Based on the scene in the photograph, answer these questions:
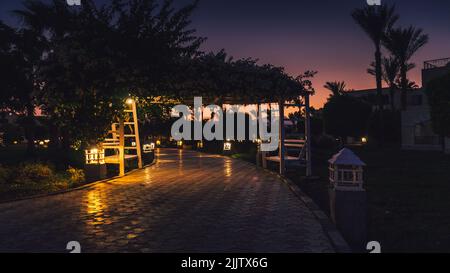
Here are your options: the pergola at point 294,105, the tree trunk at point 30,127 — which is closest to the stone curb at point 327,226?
the pergola at point 294,105

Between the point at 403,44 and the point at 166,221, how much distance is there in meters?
37.1

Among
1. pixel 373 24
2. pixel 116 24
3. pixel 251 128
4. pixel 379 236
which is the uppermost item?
pixel 373 24

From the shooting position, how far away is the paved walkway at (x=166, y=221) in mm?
5551

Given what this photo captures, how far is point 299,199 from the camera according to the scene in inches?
363

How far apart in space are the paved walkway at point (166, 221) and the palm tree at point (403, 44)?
31607mm

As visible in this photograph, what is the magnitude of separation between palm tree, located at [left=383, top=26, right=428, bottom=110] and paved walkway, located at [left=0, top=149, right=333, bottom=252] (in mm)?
31607

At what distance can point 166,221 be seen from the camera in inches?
274

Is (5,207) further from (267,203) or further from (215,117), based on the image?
(215,117)

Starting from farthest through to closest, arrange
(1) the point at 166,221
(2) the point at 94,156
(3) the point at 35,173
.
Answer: (2) the point at 94,156, (3) the point at 35,173, (1) the point at 166,221

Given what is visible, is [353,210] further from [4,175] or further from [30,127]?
[30,127]

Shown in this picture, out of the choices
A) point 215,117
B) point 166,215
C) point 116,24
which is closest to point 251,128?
point 215,117

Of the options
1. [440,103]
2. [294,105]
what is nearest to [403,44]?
[440,103]
